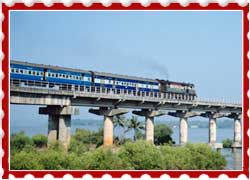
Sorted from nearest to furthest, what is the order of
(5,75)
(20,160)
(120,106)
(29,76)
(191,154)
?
1. (5,75)
2. (20,160)
3. (191,154)
4. (29,76)
5. (120,106)

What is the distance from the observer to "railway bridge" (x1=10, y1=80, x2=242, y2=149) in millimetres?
25344

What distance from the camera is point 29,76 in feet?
81.8

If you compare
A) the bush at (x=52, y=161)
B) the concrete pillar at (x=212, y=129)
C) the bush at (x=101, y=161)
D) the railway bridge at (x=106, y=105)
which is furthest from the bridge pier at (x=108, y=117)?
the concrete pillar at (x=212, y=129)

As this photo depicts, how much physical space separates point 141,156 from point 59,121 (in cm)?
829

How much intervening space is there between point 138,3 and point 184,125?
1220 inches

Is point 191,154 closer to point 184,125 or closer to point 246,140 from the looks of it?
point 246,140

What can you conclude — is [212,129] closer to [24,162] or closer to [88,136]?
[88,136]

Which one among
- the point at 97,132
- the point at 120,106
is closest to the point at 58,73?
the point at 120,106

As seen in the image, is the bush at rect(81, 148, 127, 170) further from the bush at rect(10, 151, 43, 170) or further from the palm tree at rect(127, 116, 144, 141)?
the palm tree at rect(127, 116, 144, 141)

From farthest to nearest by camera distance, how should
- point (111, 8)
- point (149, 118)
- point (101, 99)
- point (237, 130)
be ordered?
point (237, 130), point (149, 118), point (101, 99), point (111, 8)

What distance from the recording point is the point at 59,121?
90.7 ft

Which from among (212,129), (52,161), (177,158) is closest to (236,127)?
(212,129)

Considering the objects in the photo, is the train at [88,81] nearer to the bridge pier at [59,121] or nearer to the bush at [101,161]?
the bridge pier at [59,121]

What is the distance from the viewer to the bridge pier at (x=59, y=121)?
27.6 m
